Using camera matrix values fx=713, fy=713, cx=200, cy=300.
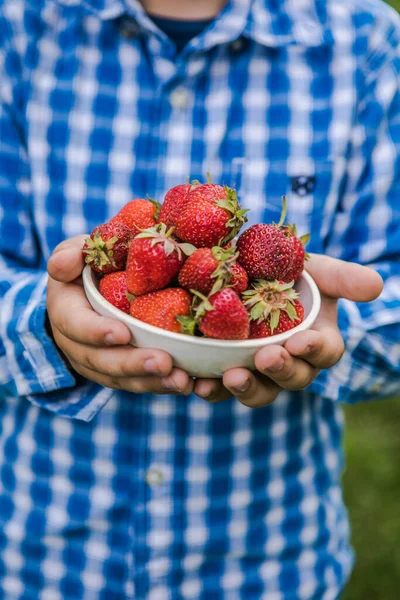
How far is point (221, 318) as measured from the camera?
939 millimetres

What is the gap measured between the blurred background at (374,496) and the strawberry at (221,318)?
1.54 metres

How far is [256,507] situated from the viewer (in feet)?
4.47

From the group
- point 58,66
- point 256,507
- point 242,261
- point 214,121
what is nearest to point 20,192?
point 58,66

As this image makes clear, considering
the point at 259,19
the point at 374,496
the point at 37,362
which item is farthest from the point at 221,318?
the point at 374,496

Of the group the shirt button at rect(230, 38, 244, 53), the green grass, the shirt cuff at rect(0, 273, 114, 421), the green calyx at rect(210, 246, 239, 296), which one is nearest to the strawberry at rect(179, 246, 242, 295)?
the green calyx at rect(210, 246, 239, 296)

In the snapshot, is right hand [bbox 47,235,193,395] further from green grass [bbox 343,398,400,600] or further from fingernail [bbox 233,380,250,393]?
green grass [bbox 343,398,400,600]

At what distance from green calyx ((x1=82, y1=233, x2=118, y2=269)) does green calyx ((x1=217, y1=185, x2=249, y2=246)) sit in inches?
6.5

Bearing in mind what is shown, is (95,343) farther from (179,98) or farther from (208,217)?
(179,98)

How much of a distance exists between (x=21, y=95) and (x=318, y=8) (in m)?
0.60

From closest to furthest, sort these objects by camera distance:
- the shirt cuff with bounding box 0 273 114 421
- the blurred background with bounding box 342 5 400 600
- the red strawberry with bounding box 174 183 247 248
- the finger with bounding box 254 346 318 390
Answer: the finger with bounding box 254 346 318 390
the red strawberry with bounding box 174 183 247 248
the shirt cuff with bounding box 0 273 114 421
the blurred background with bounding box 342 5 400 600

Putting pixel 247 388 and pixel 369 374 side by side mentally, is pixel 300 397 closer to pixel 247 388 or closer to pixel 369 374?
pixel 369 374

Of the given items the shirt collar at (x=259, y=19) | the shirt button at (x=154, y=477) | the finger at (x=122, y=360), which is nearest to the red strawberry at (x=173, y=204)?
the finger at (x=122, y=360)

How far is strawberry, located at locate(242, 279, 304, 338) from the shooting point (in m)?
1.00

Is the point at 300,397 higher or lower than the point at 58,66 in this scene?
lower
